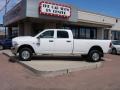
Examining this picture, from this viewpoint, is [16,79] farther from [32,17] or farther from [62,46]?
[32,17]

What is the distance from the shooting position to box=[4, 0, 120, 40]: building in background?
2130 cm

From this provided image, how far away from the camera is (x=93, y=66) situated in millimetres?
13688

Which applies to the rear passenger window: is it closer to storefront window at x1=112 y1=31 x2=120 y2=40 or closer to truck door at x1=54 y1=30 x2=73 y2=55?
truck door at x1=54 y1=30 x2=73 y2=55

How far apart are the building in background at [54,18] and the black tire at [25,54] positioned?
20.1 feet

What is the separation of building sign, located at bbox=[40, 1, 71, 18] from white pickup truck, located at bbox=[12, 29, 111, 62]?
19.4 ft

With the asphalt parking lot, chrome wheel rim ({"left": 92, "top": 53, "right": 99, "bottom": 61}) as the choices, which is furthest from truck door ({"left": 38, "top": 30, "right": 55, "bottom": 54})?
the asphalt parking lot

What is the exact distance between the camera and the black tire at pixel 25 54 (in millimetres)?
15242

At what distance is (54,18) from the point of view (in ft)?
74.0

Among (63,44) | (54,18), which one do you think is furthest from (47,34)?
(54,18)

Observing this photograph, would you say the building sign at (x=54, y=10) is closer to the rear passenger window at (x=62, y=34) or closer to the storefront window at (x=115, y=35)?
the rear passenger window at (x=62, y=34)

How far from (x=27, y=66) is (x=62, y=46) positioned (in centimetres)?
333

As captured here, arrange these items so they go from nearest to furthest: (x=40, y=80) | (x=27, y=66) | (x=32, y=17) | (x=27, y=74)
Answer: (x=40, y=80) < (x=27, y=74) < (x=27, y=66) < (x=32, y=17)

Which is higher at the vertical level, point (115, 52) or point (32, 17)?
point (32, 17)

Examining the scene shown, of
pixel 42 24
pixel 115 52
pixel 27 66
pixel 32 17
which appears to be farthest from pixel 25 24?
pixel 27 66
